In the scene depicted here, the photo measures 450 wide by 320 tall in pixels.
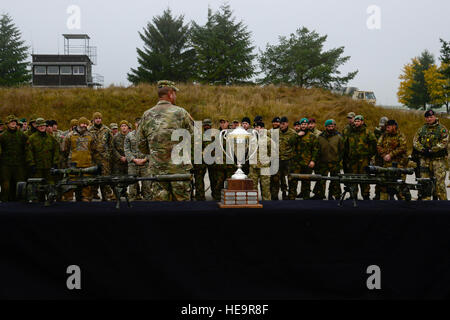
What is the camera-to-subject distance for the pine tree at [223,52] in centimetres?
3544

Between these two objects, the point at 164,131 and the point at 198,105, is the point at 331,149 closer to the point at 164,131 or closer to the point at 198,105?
the point at 164,131

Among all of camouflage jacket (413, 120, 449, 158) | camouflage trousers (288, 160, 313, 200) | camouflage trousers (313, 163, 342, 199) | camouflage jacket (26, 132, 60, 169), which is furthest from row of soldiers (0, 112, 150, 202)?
camouflage jacket (413, 120, 449, 158)

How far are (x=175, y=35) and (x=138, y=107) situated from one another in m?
18.7

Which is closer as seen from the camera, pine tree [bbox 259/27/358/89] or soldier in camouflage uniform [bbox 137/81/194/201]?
soldier in camouflage uniform [bbox 137/81/194/201]

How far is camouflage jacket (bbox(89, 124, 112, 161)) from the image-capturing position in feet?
28.1

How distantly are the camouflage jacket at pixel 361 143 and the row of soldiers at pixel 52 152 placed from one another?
488 cm

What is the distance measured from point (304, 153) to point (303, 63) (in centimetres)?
3305

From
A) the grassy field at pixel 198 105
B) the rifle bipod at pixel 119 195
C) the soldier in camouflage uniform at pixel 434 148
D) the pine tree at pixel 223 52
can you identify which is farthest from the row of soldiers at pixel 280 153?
the pine tree at pixel 223 52

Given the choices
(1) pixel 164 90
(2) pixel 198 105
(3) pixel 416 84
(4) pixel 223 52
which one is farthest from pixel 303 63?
(1) pixel 164 90

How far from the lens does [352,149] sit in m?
8.47

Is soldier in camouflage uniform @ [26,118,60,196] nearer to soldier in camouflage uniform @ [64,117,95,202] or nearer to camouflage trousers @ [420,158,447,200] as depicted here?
soldier in camouflage uniform @ [64,117,95,202]

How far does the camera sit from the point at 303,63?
3919cm

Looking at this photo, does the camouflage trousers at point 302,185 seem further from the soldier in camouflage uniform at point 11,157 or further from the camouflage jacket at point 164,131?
the soldier in camouflage uniform at point 11,157
